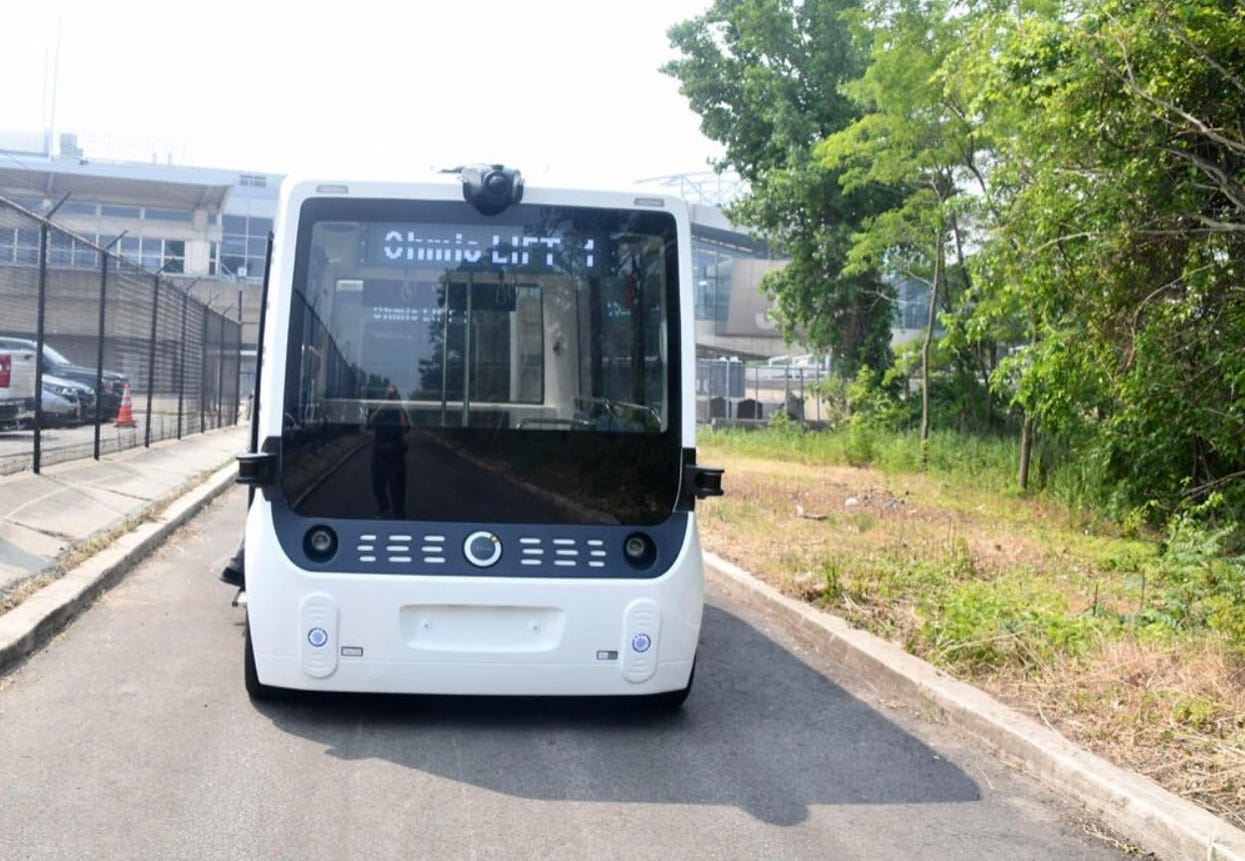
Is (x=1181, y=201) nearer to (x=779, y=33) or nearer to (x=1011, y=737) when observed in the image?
(x=1011, y=737)

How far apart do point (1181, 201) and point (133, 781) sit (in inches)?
357

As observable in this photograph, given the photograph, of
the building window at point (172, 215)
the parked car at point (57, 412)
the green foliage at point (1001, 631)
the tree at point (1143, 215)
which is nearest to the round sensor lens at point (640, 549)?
the green foliage at point (1001, 631)

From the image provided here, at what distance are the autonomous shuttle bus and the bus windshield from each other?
1 centimetres

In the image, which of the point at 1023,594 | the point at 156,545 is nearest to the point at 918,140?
the point at 1023,594

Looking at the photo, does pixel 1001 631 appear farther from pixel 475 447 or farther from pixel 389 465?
pixel 389 465

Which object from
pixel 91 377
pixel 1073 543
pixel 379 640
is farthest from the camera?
pixel 91 377

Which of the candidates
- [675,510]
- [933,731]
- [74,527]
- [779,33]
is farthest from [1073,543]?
[779,33]

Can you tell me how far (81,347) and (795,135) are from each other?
727 inches

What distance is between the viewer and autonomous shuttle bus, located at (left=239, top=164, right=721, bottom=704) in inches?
228

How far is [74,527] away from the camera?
10.5 meters

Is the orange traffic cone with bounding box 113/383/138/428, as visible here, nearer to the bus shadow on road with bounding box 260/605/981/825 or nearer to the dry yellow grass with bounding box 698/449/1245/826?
the dry yellow grass with bounding box 698/449/1245/826

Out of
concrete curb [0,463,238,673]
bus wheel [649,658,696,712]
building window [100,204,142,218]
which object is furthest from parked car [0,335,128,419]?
building window [100,204,142,218]

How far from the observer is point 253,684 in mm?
6059

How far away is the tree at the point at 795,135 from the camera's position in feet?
95.6
